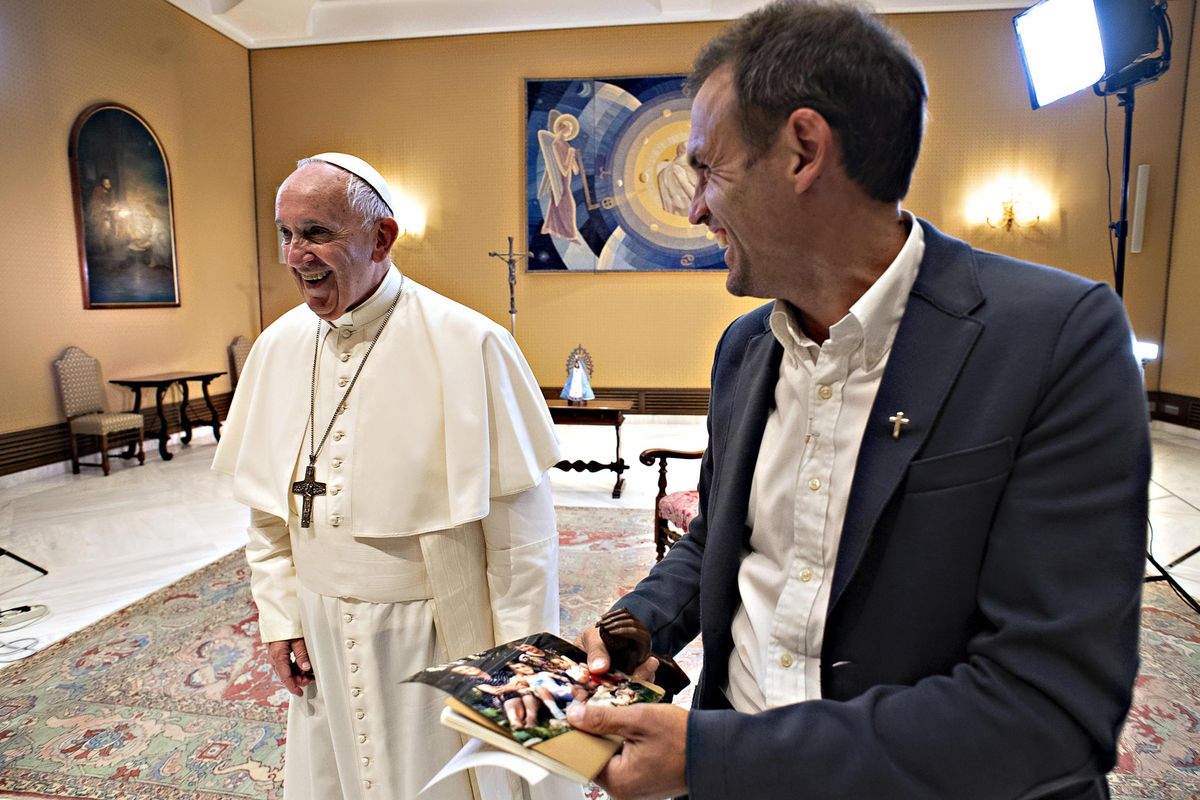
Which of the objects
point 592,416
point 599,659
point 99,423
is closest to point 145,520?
point 99,423

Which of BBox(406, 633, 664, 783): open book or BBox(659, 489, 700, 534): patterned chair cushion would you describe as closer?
BBox(406, 633, 664, 783): open book

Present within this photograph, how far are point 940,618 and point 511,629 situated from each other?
1151mm

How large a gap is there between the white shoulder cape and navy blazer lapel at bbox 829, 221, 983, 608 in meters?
0.99

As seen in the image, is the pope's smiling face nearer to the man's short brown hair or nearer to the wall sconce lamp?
the man's short brown hair

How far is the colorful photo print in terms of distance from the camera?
882 mm

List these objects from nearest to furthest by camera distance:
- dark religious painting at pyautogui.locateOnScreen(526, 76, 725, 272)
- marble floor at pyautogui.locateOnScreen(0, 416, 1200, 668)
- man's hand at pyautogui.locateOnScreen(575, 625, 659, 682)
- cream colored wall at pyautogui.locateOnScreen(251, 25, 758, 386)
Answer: man's hand at pyautogui.locateOnScreen(575, 625, 659, 682)
marble floor at pyautogui.locateOnScreen(0, 416, 1200, 668)
dark religious painting at pyautogui.locateOnScreen(526, 76, 725, 272)
cream colored wall at pyautogui.locateOnScreen(251, 25, 758, 386)

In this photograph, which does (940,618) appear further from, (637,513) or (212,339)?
Answer: (212,339)

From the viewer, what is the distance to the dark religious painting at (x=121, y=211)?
727 centimetres

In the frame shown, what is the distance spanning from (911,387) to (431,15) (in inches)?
400

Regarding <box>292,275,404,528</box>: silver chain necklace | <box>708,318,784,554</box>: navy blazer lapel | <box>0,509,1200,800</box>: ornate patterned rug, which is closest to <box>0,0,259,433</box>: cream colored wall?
Result: <box>0,509,1200,800</box>: ornate patterned rug

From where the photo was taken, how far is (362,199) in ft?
5.63

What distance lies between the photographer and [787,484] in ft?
3.45

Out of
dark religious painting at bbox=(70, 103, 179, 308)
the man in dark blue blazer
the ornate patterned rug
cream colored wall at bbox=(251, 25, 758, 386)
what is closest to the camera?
the man in dark blue blazer

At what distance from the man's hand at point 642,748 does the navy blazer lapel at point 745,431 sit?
33 centimetres
